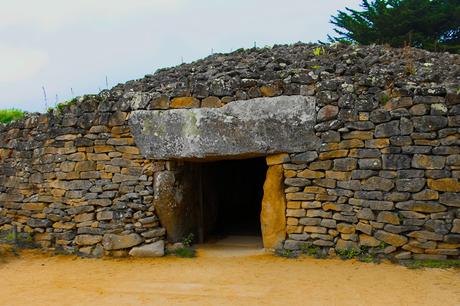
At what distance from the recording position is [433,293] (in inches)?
188

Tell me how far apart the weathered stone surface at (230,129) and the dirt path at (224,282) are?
1.55 metres

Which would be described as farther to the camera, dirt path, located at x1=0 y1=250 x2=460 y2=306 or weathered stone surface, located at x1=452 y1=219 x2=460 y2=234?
weathered stone surface, located at x1=452 y1=219 x2=460 y2=234

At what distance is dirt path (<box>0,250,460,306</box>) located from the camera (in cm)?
484

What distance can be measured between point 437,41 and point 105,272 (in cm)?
1061

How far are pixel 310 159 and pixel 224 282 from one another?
2.00 metres

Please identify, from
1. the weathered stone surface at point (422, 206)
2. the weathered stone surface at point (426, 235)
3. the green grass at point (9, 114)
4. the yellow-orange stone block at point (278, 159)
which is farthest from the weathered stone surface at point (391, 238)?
the green grass at point (9, 114)

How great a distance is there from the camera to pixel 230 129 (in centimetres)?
646

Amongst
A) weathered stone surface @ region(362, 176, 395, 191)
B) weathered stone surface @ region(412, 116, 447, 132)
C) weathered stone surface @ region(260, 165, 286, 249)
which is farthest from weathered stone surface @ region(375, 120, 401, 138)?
weathered stone surface @ region(260, 165, 286, 249)

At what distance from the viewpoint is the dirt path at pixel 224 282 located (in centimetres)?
484

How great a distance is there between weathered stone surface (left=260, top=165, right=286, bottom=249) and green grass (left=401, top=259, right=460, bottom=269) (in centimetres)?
168

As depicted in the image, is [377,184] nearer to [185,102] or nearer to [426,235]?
[426,235]

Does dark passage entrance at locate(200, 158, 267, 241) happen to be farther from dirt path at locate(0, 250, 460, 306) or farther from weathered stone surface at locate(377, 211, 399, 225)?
weathered stone surface at locate(377, 211, 399, 225)

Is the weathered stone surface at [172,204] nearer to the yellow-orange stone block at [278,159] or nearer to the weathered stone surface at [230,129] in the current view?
the weathered stone surface at [230,129]

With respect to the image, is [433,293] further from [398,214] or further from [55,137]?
[55,137]
